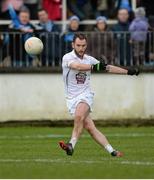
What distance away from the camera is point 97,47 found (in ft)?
80.4

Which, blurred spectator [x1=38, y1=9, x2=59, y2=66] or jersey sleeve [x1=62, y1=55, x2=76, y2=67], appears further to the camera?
blurred spectator [x1=38, y1=9, x2=59, y2=66]

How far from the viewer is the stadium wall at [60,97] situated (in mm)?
24359

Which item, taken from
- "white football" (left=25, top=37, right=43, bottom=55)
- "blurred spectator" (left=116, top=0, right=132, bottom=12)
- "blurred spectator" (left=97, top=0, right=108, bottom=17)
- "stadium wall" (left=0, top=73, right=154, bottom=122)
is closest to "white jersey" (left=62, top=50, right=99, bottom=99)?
"white football" (left=25, top=37, right=43, bottom=55)

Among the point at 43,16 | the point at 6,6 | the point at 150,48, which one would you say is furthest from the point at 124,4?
the point at 6,6

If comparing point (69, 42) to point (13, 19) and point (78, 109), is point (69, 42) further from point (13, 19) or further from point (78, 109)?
point (78, 109)

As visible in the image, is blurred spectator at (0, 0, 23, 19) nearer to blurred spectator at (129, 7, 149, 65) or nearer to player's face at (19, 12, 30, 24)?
player's face at (19, 12, 30, 24)

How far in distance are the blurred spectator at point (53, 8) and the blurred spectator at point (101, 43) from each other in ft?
6.47

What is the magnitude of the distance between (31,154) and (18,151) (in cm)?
63

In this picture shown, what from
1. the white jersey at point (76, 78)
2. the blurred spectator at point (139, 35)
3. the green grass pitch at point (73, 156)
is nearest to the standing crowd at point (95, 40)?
the blurred spectator at point (139, 35)

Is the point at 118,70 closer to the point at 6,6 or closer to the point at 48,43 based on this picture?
the point at 48,43

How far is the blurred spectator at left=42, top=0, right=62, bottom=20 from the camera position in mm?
26094

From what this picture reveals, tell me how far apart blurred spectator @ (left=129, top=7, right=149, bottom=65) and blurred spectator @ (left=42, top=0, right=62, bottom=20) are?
8.75 ft

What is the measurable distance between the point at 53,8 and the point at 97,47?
235cm

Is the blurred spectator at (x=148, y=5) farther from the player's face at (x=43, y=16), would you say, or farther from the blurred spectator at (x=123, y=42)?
the player's face at (x=43, y=16)
